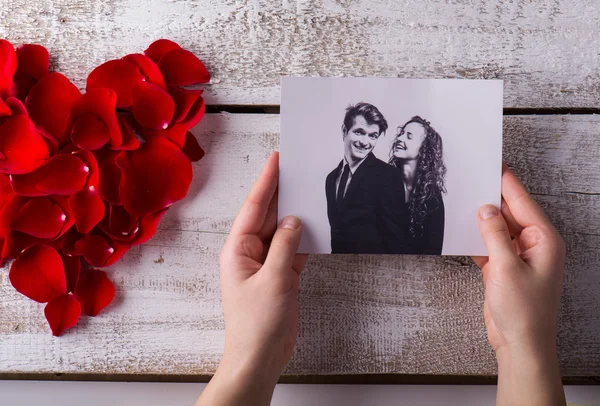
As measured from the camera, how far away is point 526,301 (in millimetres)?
500

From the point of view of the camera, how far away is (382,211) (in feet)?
1.80

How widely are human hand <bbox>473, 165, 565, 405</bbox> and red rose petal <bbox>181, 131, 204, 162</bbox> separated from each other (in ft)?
1.21

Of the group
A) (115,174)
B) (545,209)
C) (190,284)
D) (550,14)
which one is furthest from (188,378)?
(550,14)

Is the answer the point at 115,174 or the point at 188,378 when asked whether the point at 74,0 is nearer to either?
the point at 115,174

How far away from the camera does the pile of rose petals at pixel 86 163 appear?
55 cm

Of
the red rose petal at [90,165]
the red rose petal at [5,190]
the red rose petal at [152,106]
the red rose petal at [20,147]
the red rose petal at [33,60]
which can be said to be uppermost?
the red rose petal at [33,60]

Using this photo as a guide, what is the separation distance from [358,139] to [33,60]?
44 cm

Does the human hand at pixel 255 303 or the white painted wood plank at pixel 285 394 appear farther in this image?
the white painted wood plank at pixel 285 394

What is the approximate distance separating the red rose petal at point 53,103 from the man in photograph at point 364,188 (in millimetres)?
347

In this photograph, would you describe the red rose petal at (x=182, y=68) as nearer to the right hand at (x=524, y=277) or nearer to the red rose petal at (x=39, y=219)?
the red rose petal at (x=39, y=219)

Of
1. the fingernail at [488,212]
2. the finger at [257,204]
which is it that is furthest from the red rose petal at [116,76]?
the fingernail at [488,212]

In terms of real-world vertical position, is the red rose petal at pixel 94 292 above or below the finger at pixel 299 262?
below

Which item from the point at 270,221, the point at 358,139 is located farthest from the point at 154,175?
the point at 358,139

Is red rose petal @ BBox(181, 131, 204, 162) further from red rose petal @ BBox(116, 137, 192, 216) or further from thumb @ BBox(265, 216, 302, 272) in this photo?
thumb @ BBox(265, 216, 302, 272)
